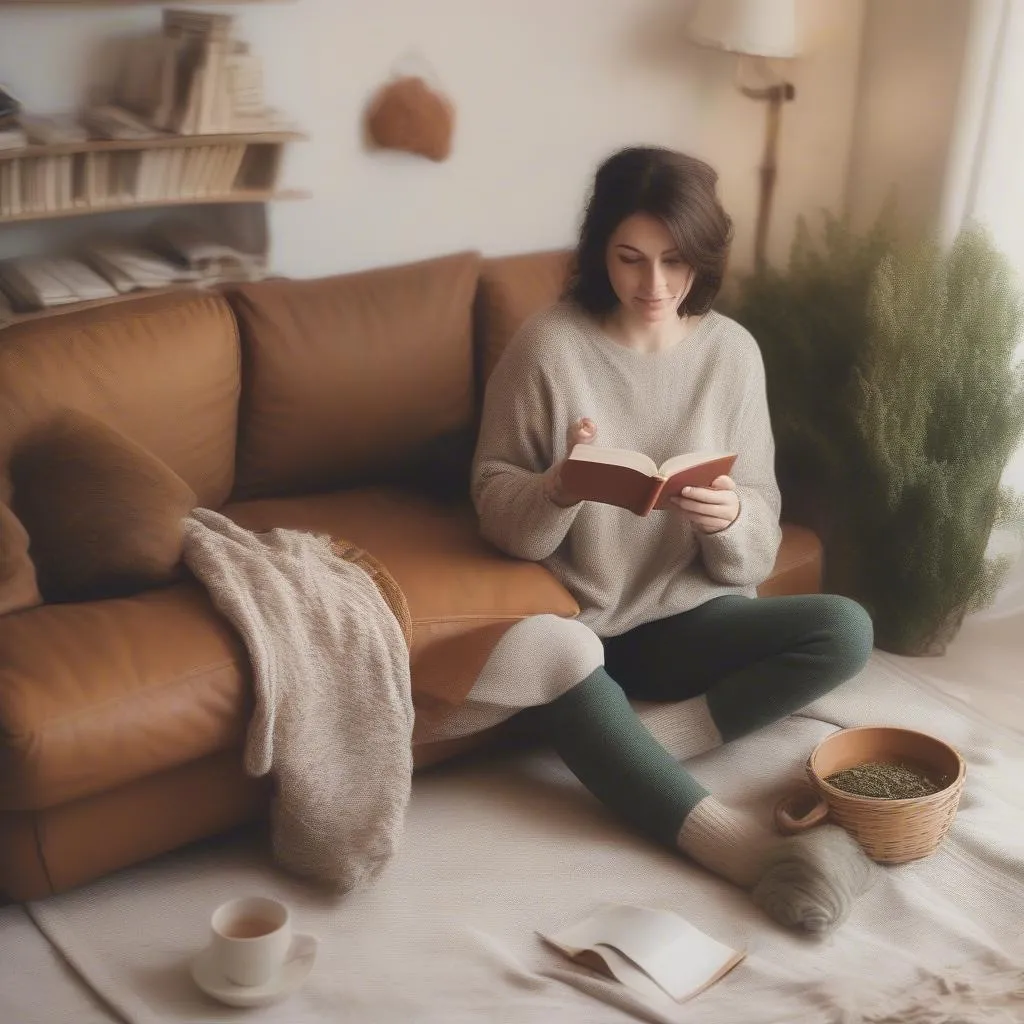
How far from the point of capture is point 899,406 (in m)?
2.56

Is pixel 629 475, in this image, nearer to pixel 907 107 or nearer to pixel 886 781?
pixel 886 781

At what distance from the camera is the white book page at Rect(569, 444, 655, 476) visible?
1927 millimetres

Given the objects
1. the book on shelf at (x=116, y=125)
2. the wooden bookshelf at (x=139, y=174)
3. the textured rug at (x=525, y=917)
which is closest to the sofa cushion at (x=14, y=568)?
the textured rug at (x=525, y=917)

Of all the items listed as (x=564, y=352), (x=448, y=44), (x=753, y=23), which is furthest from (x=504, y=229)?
(x=564, y=352)

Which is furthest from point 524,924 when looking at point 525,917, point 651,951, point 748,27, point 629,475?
point 748,27

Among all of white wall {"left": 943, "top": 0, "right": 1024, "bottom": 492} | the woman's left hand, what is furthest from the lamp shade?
the woman's left hand

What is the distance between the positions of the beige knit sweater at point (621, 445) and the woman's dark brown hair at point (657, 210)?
3.3 inches

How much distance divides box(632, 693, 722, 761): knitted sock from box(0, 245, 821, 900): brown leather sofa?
0.24m

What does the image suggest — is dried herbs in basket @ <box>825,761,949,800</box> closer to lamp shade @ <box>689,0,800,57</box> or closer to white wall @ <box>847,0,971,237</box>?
white wall @ <box>847,0,971,237</box>

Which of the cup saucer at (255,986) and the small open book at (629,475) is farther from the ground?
the small open book at (629,475)

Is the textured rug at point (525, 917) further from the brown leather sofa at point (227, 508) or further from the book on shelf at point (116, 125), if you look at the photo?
the book on shelf at point (116, 125)

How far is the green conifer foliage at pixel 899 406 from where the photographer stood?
2543mm

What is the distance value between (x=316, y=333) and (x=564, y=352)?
532mm

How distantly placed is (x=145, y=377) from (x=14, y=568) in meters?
0.46
